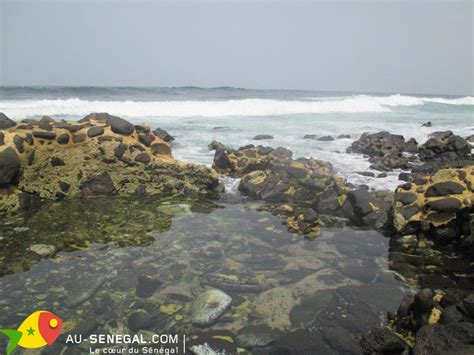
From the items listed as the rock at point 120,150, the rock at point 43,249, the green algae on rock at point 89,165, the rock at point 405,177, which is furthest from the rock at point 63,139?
the rock at point 405,177

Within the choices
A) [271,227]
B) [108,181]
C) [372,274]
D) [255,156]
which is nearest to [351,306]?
[372,274]

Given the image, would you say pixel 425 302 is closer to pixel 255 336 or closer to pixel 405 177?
pixel 255 336

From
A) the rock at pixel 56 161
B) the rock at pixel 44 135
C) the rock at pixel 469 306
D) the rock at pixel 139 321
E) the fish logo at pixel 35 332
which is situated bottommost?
the fish logo at pixel 35 332

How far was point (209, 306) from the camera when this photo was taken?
455 cm

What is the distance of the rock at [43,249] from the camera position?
5.89 m

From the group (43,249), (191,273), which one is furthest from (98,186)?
(191,273)

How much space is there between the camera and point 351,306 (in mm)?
4672

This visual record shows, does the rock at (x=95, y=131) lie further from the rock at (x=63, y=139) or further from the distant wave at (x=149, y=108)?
the distant wave at (x=149, y=108)

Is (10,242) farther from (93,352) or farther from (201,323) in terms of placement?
(201,323)

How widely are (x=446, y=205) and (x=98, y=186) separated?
306 inches

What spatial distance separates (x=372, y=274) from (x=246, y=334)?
2481 mm

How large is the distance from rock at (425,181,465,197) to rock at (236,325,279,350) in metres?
4.90

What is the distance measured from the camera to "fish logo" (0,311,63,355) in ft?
12.8

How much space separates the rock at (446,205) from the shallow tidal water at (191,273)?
1141 millimetres
